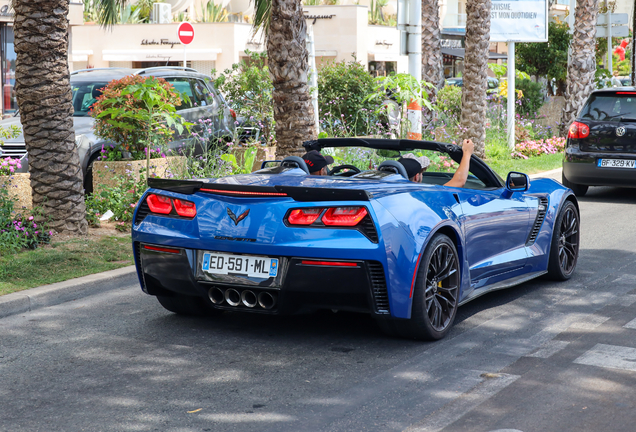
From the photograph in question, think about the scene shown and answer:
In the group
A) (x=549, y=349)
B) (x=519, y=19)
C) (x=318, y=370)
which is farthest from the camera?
(x=519, y=19)

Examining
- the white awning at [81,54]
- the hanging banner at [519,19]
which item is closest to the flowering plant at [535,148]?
the hanging banner at [519,19]

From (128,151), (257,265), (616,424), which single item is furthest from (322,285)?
(128,151)

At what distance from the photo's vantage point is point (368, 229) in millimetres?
4855

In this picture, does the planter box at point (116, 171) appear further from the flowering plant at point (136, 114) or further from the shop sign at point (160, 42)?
the shop sign at point (160, 42)

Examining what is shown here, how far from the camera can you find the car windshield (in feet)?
40.6

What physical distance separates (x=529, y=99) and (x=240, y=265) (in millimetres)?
18127

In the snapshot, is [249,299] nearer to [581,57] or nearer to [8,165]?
[8,165]

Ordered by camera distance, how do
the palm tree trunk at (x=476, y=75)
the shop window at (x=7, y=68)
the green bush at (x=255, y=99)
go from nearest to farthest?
the green bush at (x=255, y=99) → the palm tree trunk at (x=476, y=75) → the shop window at (x=7, y=68)

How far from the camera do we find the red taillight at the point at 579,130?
12383 millimetres

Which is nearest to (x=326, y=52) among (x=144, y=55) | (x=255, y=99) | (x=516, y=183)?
(x=144, y=55)

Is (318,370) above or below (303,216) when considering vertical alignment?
below

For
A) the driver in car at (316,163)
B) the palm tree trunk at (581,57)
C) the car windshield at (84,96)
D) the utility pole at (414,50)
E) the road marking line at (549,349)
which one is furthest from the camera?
the palm tree trunk at (581,57)

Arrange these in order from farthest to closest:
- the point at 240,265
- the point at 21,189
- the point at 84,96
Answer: the point at 84,96 → the point at 21,189 → the point at 240,265

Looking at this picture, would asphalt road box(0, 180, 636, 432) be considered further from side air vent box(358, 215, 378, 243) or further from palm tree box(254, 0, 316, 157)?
palm tree box(254, 0, 316, 157)
